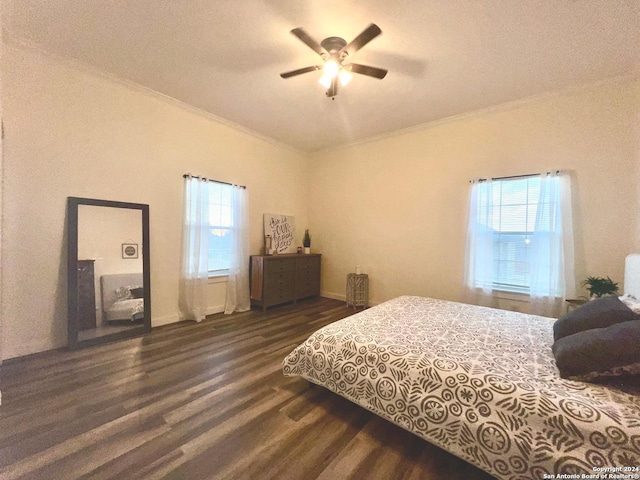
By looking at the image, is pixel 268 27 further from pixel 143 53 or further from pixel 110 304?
pixel 110 304

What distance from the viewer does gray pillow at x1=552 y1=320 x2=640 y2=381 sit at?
3.71ft

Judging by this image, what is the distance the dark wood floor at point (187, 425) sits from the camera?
1277mm

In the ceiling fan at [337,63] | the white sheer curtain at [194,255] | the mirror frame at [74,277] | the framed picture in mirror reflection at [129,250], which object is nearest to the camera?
the ceiling fan at [337,63]

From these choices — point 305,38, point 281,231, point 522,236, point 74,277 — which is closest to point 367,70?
point 305,38

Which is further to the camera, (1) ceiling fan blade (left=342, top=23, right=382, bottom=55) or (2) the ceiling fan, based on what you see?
(2) the ceiling fan

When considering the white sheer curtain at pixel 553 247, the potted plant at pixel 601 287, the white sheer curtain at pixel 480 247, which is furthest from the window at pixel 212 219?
the potted plant at pixel 601 287

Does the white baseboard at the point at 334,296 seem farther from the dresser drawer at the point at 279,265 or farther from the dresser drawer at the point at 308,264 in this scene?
the dresser drawer at the point at 279,265

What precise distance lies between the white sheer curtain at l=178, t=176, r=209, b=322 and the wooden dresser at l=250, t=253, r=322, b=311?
79cm

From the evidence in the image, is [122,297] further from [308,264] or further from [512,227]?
[512,227]

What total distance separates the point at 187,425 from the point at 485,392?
1694 millimetres

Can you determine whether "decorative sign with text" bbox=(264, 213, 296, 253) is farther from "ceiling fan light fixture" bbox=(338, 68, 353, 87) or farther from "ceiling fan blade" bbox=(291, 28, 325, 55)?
"ceiling fan blade" bbox=(291, 28, 325, 55)

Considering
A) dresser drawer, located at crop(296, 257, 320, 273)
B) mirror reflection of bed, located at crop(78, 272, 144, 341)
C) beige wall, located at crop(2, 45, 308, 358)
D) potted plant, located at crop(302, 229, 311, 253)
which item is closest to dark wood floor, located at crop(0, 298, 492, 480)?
mirror reflection of bed, located at crop(78, 272, 144, 341)

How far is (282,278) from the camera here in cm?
421

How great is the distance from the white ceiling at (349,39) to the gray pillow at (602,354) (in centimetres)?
220
